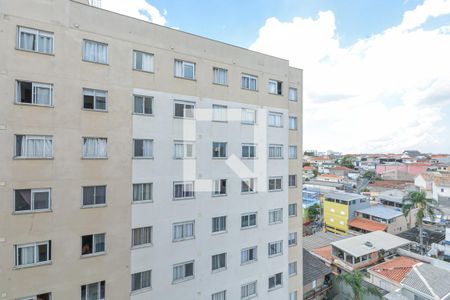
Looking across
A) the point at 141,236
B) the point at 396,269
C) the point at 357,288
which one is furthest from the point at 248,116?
the point at 396,269

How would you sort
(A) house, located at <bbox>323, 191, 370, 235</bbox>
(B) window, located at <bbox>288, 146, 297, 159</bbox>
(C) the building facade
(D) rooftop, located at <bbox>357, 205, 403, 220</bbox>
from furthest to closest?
1. (A) house, located at <bbox>323, 191, 370, 235</bbox>
2. (D) rooftop, located at <bbox>357, 205, 403, 220</bbox>
3. (B) window, located at <bbox>288, 146, 297, 159</bbox>
4. (C) the building facade

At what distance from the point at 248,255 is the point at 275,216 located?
314 centimetres

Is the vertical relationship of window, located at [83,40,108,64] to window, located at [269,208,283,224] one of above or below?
above

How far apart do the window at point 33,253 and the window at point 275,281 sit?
12.9 metres

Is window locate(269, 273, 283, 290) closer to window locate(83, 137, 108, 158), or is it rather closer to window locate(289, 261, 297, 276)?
window locate(289, 261, 297, 276)

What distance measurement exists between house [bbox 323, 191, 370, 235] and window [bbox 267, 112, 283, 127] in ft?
101

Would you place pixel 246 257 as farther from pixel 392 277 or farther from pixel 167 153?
pixel 392 277

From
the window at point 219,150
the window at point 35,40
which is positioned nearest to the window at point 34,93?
the window at point 35,40

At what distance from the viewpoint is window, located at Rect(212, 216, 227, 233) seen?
46.8ft

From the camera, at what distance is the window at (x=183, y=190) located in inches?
518

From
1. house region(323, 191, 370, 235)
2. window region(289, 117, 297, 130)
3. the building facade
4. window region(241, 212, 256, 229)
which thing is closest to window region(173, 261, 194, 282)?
the building facade

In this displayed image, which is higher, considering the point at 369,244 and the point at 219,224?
the point at 219,224

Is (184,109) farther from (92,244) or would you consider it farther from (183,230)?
(92,244)

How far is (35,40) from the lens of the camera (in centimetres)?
1019
